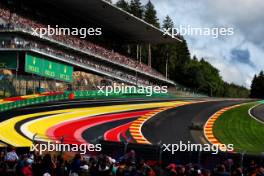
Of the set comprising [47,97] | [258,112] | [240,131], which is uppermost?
[47,97]

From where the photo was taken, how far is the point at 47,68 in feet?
186

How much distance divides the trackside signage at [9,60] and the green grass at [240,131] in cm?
2408

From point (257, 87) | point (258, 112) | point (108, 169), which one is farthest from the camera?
point (257, 87)

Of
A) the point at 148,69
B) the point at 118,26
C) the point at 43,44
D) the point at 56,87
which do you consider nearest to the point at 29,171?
the point at 56,87

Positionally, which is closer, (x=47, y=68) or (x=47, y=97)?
(x=47, y=97)

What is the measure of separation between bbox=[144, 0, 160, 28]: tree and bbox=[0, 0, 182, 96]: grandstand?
2565 cm

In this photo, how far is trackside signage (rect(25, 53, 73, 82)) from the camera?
5378 cm

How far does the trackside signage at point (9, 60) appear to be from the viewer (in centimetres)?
5303

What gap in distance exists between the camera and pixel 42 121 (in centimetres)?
3403

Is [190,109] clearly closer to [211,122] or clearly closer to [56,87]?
[211,122]

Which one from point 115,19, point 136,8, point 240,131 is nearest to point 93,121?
point 240,131

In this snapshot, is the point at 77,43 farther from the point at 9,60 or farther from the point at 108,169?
the point at 108,169

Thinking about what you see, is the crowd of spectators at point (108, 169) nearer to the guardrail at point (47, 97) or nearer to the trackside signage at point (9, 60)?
the guardrail at point (47, 97)

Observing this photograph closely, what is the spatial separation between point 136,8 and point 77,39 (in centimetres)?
4844
